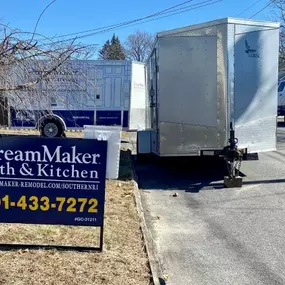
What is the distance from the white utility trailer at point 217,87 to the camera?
30.6ft

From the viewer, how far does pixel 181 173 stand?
11055 mm

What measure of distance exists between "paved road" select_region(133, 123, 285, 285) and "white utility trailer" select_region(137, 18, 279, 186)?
2.79ft

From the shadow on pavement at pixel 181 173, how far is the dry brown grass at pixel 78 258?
3284 millimetres

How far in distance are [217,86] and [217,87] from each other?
0.07 feet

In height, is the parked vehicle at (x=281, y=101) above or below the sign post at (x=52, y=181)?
above

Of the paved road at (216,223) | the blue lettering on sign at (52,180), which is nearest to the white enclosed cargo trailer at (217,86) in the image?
the paved road at (216,223)

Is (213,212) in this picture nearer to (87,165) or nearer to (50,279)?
(87,165)

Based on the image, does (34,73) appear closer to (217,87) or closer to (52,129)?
(217,87)

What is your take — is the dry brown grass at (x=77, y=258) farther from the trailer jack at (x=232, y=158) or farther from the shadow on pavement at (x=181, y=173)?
the shadow on pavement at (x=181, y=173)

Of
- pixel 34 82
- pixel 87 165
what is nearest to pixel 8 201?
pixel 87 165

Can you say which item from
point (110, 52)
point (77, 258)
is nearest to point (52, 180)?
point (77, 258)

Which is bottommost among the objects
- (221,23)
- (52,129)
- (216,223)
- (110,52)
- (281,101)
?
(216,223)

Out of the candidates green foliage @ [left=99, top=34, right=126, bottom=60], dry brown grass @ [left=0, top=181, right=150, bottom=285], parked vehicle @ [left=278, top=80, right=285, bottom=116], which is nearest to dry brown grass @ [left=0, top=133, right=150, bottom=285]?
dry brown grass @ [left=0, top=181, right=150, bottom=285]

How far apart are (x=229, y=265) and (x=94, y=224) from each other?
1.53 m
